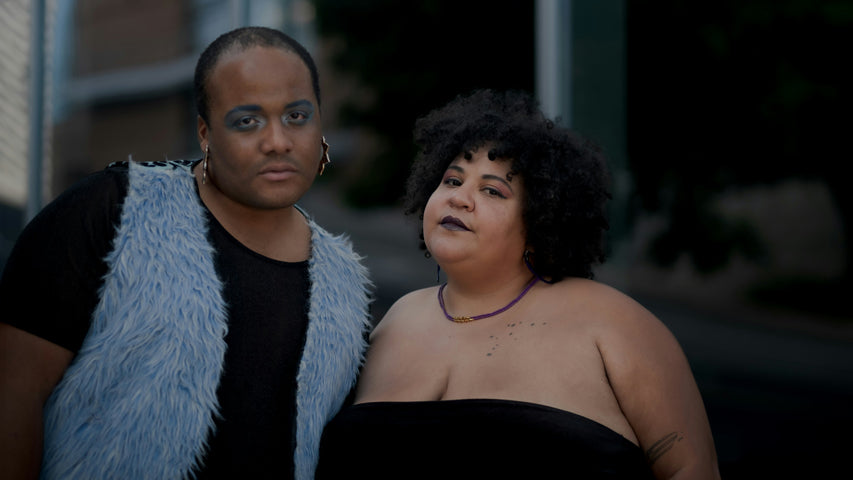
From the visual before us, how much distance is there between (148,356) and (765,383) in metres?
7.61

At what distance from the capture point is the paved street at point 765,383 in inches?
144

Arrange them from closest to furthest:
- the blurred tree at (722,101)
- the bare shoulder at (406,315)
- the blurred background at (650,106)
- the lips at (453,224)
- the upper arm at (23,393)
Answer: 1. the upper arm at (23,393)
2. the lips at (453,224)
3. the bare shoulder at (406,315)
4. the blurred background at (650,106)
5. the blurred tree at (722,101)

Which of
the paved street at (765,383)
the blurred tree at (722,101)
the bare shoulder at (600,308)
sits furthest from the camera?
the blurred tree at (722,101)

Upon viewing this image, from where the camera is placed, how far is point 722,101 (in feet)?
25.1

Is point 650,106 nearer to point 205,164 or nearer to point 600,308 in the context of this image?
point 600,308

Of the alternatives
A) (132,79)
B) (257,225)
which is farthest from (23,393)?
(132,79)

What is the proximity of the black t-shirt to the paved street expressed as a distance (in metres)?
0.38

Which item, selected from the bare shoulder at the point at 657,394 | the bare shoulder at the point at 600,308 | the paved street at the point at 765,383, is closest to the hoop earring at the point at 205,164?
the paved street at the point at 765,383

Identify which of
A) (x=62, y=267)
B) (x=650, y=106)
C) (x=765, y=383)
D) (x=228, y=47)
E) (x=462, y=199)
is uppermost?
(x=650, y=106)

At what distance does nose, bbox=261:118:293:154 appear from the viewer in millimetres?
2221

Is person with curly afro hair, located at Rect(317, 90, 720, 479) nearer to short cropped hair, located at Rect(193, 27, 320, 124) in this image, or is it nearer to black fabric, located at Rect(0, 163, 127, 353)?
short cropped hair, located at Rect(193, 27, 320, 124)

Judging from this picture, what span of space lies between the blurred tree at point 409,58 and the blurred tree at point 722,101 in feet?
3.92

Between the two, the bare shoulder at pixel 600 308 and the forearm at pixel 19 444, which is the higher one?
the bare shoulder at pixel 600 308

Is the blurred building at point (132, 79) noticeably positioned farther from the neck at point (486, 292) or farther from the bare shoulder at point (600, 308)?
the bare shoulder at point (600, 308)
